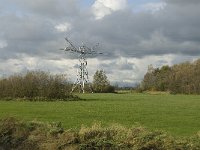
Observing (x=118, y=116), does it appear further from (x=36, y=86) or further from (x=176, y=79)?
(x=176, y=79)

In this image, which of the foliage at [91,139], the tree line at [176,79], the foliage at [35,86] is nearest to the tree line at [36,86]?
the foliage at [35,86]

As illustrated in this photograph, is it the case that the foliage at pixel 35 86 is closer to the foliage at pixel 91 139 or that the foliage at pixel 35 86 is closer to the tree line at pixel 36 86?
the tree line at pixel 36 86

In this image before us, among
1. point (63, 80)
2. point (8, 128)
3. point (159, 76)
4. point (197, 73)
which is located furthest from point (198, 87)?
point (8, 128)

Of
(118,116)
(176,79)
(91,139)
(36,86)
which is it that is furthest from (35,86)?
(176,79)

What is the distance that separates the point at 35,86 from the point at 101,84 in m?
75.3

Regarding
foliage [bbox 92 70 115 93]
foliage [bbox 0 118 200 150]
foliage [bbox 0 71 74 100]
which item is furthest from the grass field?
foliage [bbox 92 70 115 93]

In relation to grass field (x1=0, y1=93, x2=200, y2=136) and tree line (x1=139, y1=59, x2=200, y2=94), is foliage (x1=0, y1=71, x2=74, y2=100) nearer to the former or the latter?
grass field (x1=0, y1=93, x2=200, y2=136)

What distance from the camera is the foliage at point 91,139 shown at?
1448 cm

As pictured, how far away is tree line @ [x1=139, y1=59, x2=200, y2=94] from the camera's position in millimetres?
150775

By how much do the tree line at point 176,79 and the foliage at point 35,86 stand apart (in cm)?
Answer: 7749

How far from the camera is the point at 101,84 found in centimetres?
15175

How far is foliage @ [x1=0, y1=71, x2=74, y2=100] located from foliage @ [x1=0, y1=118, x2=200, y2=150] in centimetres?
5998

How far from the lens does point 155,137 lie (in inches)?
584

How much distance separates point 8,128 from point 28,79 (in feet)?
207
